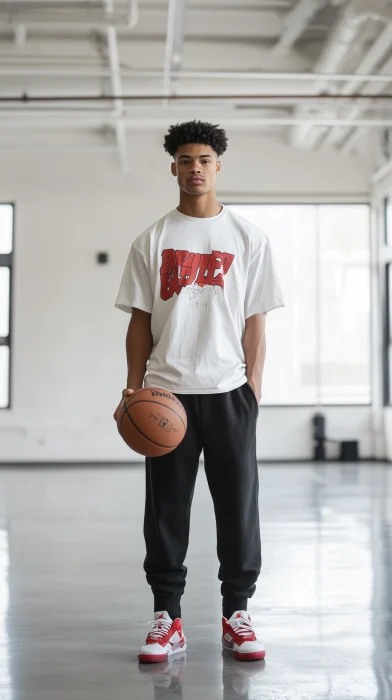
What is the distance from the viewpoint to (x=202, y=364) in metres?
2.31

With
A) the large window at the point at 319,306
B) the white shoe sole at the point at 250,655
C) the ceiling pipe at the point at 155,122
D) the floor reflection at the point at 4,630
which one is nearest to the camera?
the floor reflection at the point at 4,630

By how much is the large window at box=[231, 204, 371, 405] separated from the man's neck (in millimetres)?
7520

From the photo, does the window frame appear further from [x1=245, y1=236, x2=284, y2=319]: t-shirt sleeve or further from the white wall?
[x1=245, y1=236, x2=284, y2=319]: t-shirt sleeve

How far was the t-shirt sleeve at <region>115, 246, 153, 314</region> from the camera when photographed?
239 centimetres

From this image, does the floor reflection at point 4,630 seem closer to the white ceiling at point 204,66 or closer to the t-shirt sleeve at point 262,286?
the t-shirt sleeve at point 262,286

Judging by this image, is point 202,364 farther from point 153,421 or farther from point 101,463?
point 101,463

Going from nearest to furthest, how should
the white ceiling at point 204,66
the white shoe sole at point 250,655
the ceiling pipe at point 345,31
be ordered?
the white shoe sole at point 250,655 < the ceiling pipe at point 345,31 < the white ceiling at point 204,66

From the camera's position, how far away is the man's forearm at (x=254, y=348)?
2.38 meters

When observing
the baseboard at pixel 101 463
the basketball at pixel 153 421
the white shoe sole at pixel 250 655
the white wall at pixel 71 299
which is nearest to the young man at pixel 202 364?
the white shoe sole at pixel 250 655

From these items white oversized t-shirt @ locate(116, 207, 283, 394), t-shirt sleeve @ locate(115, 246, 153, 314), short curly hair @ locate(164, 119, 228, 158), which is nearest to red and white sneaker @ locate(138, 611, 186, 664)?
white oversized t-shirt @ locate(116, 207, 283, 394)

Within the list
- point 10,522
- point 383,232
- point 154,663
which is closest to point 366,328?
point 383,232

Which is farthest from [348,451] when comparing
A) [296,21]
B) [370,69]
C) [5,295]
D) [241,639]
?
[241,639]

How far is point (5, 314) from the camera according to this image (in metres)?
9.84

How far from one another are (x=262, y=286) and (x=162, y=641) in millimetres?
1018
